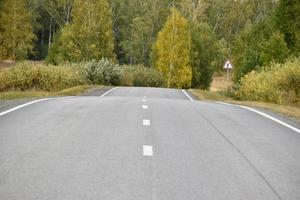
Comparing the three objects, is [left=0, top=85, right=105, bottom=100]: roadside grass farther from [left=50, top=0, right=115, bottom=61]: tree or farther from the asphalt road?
[left=50, top=0, right=115, bottom=61]: tree

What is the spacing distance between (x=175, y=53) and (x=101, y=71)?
26.8 metres

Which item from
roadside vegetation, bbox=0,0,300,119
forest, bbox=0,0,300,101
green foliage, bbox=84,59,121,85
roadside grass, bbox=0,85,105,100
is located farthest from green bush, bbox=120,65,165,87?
roadside grass, bbox=0,85,105,100

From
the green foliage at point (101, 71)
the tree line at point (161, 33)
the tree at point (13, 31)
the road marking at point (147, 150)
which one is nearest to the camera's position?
the road marking at point (147, 150)

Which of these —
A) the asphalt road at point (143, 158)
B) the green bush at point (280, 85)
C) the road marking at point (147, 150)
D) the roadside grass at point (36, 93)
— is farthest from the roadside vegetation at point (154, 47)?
the road marking at point (147, 150)

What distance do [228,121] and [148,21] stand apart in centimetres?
7258

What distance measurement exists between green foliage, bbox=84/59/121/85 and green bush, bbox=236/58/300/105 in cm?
1856

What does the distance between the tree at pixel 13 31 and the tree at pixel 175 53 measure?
19010mm

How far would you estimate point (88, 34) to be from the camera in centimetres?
5716

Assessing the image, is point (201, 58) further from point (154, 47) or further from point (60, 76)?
point (60, 76)

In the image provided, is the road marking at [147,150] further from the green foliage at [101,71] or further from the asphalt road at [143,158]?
the green foliage at [101,71]

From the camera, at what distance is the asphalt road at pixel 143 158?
6.86 meters

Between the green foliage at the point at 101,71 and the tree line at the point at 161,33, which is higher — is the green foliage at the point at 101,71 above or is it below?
below

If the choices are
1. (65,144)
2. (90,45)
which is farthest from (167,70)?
(65,144)

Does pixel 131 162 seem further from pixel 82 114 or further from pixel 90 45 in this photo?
pixel 90 45
